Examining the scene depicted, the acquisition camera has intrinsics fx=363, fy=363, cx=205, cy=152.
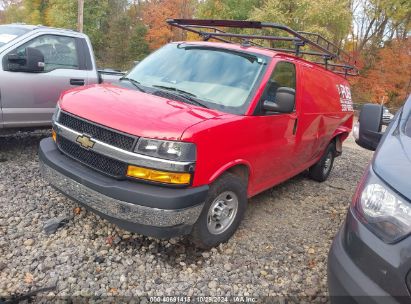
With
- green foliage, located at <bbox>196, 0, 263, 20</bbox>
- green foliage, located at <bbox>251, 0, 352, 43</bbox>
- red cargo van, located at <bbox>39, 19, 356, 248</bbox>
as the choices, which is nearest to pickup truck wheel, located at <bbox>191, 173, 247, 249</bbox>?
red cargo van, located at <bbox>39, 19, 356, 248</bbox>

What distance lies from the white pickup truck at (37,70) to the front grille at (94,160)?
2.07 m

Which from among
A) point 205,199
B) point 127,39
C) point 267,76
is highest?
point 267,76

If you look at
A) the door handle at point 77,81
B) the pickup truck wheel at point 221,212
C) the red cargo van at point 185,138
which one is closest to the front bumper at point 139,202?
the red cargo van at point 185,138

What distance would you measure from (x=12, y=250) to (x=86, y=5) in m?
36.6

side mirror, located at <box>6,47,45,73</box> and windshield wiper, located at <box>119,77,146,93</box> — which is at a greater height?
windshield wiper, located at <box>119,77,146,93</box>

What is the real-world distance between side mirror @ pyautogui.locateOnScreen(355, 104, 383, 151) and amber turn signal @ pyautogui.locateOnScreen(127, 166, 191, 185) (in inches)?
60.6

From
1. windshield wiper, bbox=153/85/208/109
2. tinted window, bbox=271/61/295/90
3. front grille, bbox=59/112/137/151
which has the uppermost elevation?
tinted window, bbox=271/61/295/90

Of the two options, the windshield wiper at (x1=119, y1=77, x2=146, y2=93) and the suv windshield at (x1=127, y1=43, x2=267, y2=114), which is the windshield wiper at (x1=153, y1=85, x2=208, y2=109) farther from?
the windshield wiper at (x1=119, y1=77, x2=146, y2=93)

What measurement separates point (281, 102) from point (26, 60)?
3.54m

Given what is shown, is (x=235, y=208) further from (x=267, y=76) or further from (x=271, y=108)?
(x=267, y=76)

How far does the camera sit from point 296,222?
442 cm

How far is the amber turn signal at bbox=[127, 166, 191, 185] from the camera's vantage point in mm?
2885

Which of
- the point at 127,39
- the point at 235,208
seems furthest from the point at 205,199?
A: the point at 127,39

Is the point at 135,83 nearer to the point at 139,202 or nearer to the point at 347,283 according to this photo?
the point at 139,202
